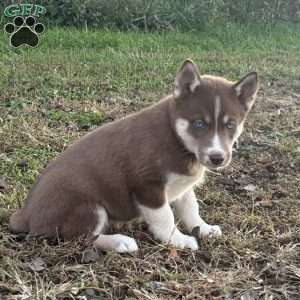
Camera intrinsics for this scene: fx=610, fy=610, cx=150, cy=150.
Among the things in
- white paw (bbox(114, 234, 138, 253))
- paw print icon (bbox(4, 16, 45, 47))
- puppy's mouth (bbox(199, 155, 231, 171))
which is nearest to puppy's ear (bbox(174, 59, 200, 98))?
puppy's mouth (bbox(199, 155, 231, 171))

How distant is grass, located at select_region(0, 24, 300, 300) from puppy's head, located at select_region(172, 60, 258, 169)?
0.72m

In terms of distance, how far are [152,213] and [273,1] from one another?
32.7 ft

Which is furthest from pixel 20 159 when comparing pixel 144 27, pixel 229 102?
pixel 144 27

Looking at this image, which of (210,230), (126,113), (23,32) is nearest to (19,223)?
(210,230)

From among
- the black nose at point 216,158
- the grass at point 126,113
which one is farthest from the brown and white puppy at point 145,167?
the grass at point 126,113

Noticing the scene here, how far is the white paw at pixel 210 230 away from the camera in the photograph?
14.5ft

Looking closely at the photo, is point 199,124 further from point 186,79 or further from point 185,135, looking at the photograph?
point 186,79

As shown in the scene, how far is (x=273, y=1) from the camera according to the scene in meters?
13.1

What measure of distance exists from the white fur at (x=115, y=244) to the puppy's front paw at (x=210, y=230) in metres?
0.57

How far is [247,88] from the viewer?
433 cm

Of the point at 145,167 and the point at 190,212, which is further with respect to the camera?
the point at 190,212

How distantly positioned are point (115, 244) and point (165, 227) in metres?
0.36

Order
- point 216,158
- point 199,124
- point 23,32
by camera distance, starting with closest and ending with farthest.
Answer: point 216,158, point 199,124, point 23,32

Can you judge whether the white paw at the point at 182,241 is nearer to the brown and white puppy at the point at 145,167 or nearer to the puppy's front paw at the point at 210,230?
the brown and white puppy at the point at 145,167
